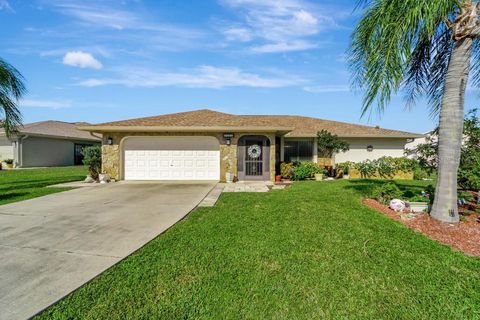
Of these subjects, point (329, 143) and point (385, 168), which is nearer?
point (385, 168)

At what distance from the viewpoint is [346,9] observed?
6312 mm

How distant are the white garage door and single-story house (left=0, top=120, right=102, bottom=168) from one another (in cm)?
791

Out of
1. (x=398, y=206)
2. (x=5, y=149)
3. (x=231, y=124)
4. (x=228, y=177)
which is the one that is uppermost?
(x=231, y=124)

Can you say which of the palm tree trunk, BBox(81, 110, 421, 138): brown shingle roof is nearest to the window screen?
BBox(81, 110, 421, 138): brown shingle roof

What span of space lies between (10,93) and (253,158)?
34.6ft

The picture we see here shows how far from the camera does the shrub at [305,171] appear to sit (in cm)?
1446

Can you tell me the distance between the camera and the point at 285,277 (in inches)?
130

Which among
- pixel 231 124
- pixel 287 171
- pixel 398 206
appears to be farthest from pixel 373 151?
pixel 398 206

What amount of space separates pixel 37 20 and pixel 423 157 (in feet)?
45.7

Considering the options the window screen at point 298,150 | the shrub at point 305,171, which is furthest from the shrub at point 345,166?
the shrub at point 305,171

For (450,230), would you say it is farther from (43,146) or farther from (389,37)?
(43,146)

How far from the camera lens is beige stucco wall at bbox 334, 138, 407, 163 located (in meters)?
18.1

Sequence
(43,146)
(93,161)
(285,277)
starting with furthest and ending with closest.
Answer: (43,146), (93,161), (285,277)

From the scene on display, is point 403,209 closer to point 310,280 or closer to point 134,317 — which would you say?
point 310,280
